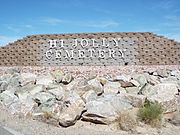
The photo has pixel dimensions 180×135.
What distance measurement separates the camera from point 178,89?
1212cm

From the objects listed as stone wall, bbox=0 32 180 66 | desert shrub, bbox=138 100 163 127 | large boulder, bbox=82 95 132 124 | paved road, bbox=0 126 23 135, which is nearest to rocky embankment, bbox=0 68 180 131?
large boulder, bbox=82 95 132 124

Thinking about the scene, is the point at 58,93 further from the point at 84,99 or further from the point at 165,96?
the point at 165,96

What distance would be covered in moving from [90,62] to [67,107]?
17.5 meters

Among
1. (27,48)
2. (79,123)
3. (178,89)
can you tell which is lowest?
(79,123)

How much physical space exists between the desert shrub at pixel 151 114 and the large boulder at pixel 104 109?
2.19 feet

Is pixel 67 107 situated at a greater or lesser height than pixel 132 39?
lesser

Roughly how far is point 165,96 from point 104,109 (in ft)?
7.95

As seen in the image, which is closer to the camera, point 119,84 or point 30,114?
point 30,114

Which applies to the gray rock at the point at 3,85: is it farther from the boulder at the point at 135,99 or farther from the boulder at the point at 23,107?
the boulder at the point at 135,99

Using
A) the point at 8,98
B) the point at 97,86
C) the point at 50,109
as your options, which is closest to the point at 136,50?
the point at 97,86

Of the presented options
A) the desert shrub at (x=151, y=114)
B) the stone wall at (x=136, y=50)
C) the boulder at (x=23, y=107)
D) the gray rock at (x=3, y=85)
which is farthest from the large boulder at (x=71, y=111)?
the stone wall at (x=136, y=50)

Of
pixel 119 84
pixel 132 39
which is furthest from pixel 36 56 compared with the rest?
pixel 119 84

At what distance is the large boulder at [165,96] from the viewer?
10427 millimetres

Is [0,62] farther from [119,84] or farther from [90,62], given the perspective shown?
[119,84]
